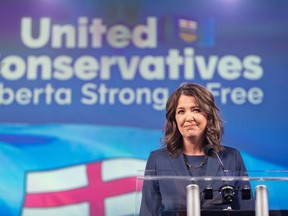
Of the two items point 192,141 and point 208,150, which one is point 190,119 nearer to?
point 192,141

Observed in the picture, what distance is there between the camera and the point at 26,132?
12.4 ft

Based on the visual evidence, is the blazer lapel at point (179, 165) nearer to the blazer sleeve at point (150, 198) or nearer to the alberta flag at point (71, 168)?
the blazer sleeve at point (150, 198)

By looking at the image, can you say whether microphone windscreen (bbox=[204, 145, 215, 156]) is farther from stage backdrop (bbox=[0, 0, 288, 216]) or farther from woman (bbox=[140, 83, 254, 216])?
stage backdrop (bbox=[0, 0, 288, 216])

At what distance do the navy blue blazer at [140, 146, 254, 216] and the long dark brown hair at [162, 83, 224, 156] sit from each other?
6 cm

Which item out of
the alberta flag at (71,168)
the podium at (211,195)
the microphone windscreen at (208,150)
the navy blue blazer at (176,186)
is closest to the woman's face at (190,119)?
the navy blue blazer at (176,186)

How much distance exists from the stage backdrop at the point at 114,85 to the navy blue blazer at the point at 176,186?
1.45 metres

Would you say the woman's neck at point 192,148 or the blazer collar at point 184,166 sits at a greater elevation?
Answer: the woman's neck at point 192,148

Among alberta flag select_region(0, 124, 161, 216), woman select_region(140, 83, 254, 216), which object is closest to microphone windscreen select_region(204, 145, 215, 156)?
woman select_region(140, 83, 254, 216)

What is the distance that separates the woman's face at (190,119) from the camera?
7.57 feet

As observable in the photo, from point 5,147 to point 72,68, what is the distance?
0.74 metres

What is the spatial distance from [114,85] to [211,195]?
2176 mm

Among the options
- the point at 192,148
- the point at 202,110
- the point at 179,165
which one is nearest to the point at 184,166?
the point at 179,165

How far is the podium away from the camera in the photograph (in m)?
1.62

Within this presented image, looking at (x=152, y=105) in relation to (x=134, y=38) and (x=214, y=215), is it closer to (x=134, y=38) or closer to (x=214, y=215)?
(x=134, y=38)
